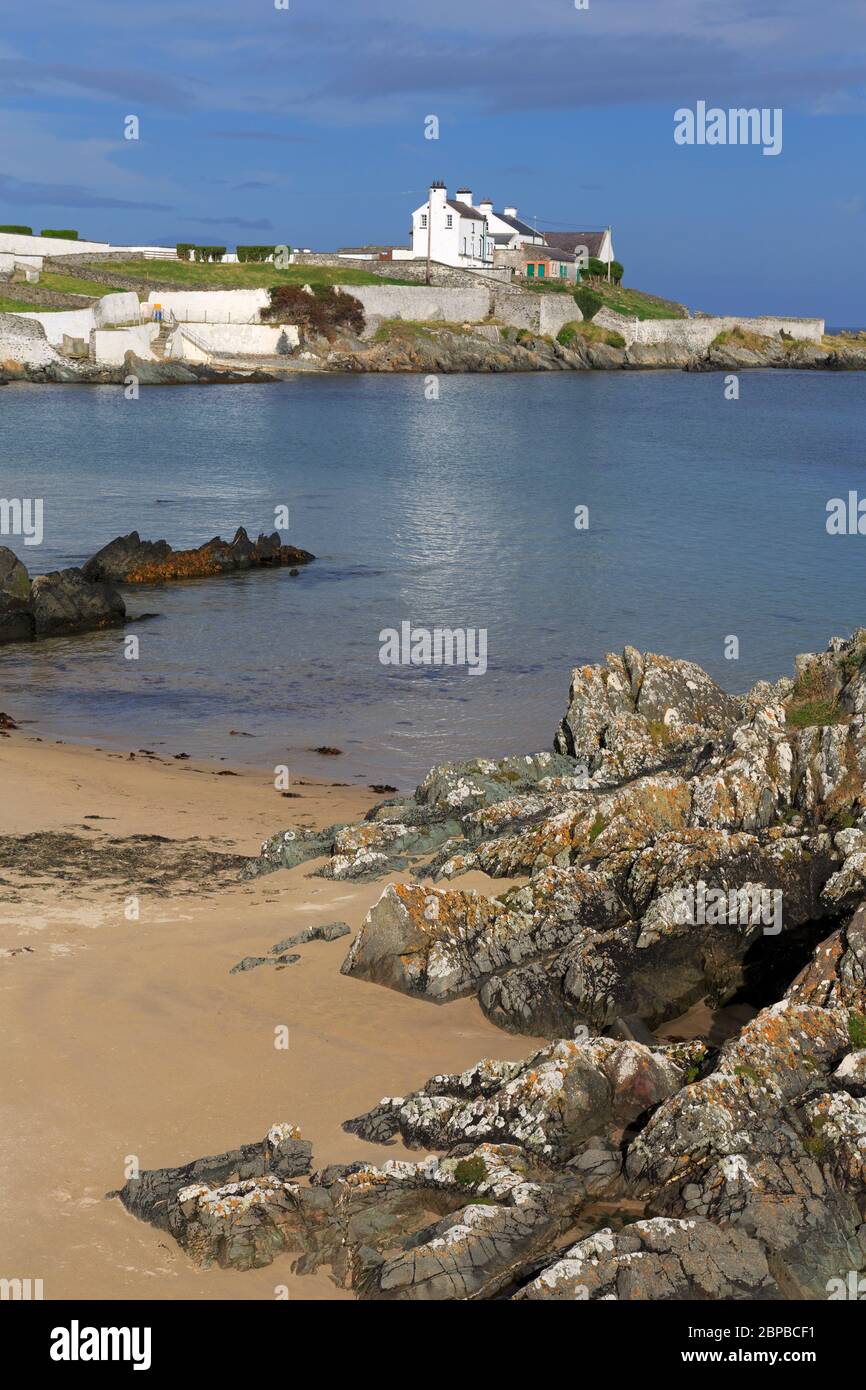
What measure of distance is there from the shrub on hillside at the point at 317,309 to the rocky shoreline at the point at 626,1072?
102 meters

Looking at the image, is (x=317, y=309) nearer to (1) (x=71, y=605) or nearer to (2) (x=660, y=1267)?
(1) (x=71, y=605)

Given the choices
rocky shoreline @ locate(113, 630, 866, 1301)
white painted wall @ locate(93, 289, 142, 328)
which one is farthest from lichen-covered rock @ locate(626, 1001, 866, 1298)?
white painted wall @ locate(93, 289, 142, 328)

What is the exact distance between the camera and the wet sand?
6.43 meters

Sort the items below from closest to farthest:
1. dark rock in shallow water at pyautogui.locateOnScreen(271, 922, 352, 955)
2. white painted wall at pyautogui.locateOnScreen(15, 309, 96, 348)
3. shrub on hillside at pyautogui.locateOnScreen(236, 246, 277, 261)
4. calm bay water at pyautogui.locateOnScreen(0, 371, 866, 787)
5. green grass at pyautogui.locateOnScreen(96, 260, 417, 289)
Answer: dark rock in shallow water at pyautogui.locateOnScreen(271, 922, 352, 955), calm bay water at pyautogui.locateOnScreen(0, 371, 866, 787), white painted wall at pyautogui.locateOnScreen(15, 309, 96, 348), green grass at pyautogui.locateOnScreen(96, 260, 417, 289), shrub on hillside at pyautogui.locateOnScreen(236, 246, 277, 261)

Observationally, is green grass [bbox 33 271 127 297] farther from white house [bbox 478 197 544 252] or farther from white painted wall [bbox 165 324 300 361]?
white house [bbox 478 197 544 252]

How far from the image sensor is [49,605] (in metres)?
25.7

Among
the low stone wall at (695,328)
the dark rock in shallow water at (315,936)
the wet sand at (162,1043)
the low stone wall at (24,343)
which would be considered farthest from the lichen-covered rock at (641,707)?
the low stone wall at (695,328)

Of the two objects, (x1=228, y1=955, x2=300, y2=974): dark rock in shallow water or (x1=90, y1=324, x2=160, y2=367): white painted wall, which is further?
(x1=90, y1=324, x2=160, y2=367): white painted wall

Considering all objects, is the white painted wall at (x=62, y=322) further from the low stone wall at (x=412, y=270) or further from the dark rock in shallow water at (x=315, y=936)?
the dark rock in shallow water at (x=315, y=936)

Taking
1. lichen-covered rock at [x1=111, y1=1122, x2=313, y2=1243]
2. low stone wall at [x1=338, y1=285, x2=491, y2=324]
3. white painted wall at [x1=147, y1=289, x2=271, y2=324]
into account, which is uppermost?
low stone wall at [x1=338, y1=285, x2=491, y2=324]

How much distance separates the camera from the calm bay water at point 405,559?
20688mm

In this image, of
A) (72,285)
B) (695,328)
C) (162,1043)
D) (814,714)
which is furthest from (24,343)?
(162,1043)

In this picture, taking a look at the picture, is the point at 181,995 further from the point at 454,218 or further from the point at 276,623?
the point at 454,218

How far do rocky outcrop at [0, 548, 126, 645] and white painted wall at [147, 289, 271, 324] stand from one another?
7837cm
